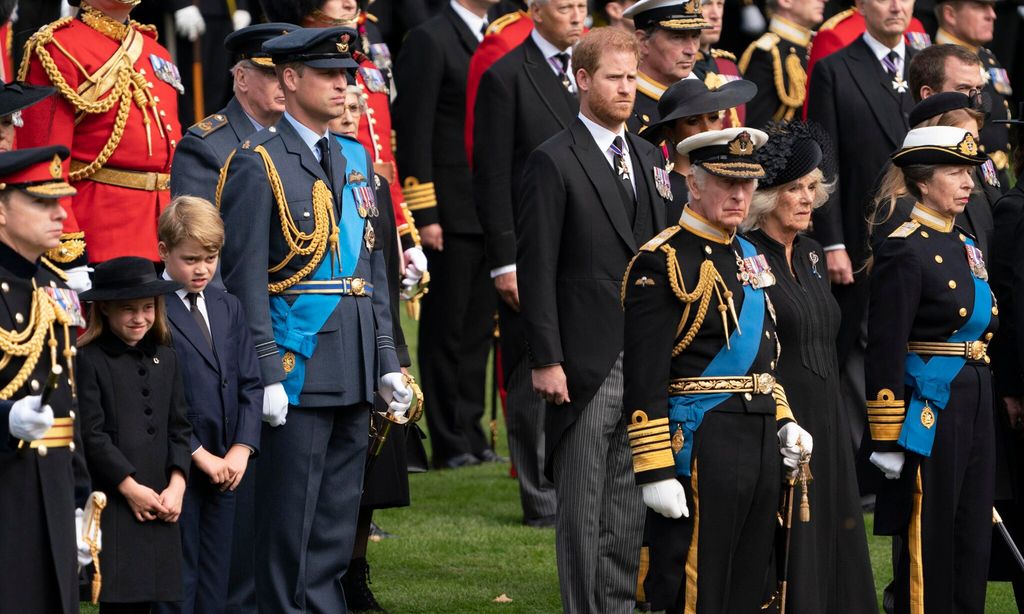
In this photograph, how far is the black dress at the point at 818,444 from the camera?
6.73 m

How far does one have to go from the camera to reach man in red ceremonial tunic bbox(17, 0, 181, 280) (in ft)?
24.7

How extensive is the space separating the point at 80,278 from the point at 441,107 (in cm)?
430

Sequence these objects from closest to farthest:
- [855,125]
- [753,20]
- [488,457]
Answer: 1. [855,125]
2. [488,457]
3. [753,20]

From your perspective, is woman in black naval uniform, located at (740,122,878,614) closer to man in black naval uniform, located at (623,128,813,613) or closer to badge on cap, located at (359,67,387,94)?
man in black naval uniform, located at (623,128,813,613)

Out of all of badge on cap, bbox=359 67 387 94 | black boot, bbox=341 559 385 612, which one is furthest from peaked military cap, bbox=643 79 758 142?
black boot, bbox=341 559 385 612

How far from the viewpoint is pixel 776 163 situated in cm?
697

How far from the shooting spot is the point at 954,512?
7.30 metres

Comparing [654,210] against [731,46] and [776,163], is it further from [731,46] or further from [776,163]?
[731,46]

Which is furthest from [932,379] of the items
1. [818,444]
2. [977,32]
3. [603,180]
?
[977,32]

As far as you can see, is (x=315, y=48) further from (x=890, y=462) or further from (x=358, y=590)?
(x=890, y=462)

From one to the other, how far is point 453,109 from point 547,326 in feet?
13.0

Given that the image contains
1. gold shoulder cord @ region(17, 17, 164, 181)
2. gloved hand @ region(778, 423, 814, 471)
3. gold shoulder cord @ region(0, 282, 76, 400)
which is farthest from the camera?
gold shoulder cord @ region(17, 17, 164, 181)

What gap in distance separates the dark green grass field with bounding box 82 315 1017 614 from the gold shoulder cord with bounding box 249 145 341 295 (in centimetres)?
197

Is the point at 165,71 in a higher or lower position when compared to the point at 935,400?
higher
